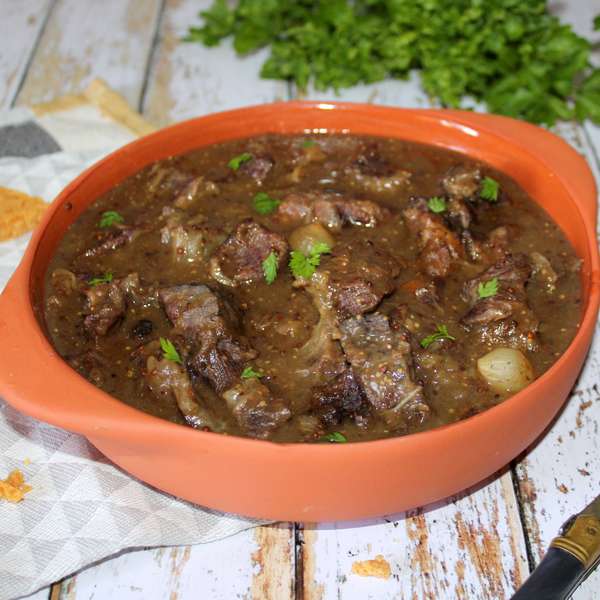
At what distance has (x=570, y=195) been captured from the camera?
4629 mm

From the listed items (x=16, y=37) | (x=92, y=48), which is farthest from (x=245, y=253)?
(x=16, y=37)

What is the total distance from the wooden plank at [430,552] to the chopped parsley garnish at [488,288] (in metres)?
0.92

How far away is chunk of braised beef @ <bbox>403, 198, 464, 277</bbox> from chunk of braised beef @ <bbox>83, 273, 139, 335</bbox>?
1.45 metres

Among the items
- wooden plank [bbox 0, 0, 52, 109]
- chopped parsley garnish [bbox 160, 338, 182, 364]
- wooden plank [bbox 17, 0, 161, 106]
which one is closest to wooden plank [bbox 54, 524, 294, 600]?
chopped parsley garnish [bbox 160, 338, 182, 364]

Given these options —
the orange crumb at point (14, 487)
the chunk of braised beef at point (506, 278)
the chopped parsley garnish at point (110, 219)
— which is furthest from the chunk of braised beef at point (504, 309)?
Result: the orange crumb at point (14, 487)

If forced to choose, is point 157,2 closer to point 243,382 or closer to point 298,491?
point 243,382

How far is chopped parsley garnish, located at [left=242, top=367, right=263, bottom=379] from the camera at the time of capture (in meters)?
3.81

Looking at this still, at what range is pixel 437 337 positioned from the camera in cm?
400

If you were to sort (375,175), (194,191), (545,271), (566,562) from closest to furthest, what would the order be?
(566,562) → (545,271) → (194,191) → (375,175)

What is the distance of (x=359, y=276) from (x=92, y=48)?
174 inches

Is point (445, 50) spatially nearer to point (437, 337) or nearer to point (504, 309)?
point (504, 309)

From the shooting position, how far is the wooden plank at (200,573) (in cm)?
375

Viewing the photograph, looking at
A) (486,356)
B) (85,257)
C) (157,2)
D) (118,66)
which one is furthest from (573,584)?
(157,2)

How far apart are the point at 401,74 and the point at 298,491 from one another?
14.7 feet
